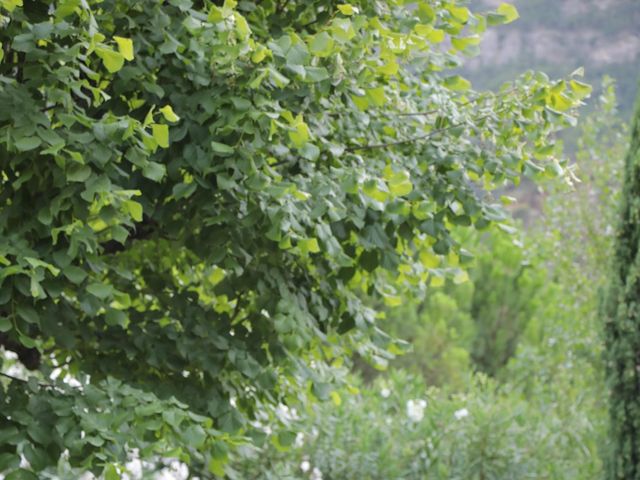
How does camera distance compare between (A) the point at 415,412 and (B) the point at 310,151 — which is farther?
(A) the point at 415,412

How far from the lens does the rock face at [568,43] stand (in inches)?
536

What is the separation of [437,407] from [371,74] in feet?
10.3

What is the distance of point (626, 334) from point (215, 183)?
267 centimetres

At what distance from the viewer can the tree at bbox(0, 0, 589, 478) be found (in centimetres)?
227

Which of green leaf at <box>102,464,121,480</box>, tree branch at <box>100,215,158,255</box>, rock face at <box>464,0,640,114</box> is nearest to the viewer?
green leaf at <box>102,464,121,480</box>

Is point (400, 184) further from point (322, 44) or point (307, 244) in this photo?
point (322, 44)

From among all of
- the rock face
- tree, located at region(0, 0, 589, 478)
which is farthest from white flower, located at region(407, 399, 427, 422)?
the rock face

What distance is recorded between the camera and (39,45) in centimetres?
238

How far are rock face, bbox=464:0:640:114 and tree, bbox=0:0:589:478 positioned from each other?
1095 cm

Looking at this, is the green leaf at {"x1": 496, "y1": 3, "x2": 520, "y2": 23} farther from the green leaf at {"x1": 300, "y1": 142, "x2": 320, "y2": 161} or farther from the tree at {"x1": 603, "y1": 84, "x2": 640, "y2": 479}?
the tree at {"x1": 603, "y1": 84, "x2": 640, "y2": 479}

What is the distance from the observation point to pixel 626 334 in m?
4.58

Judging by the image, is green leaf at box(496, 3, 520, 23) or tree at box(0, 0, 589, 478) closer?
tree at box(0, 0, 589, 478)

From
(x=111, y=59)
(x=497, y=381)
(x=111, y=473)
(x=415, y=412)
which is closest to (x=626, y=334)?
(x=415, y=412)

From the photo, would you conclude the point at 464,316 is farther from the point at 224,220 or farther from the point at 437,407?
the point at 224,220
